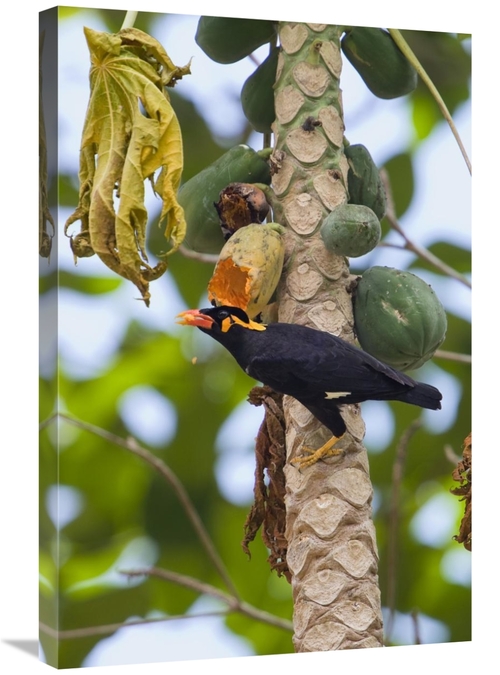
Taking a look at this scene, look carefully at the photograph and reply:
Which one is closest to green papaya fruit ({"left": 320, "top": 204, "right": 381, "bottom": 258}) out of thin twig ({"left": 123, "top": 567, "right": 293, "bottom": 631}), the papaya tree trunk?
the papaya tree trunk

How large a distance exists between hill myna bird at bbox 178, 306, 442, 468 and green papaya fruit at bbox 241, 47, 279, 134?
64 cm

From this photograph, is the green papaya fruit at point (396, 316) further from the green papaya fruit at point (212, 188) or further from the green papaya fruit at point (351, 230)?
the green papaya fruit at point (212, 188)

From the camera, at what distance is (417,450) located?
420 cm

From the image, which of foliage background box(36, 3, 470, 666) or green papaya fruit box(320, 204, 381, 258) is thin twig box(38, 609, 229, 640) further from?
green papaya fruit box(320, 204, 381, 258)

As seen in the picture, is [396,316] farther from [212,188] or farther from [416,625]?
[416,625]

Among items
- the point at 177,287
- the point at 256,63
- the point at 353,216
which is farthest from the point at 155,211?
the point at 353,216

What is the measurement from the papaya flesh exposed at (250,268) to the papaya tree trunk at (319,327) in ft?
0.25

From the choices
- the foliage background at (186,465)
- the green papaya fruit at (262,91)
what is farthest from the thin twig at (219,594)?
the green papaya fruit at (262,91)

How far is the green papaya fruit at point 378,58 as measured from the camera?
12.1ft

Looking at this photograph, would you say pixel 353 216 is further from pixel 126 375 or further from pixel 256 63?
pixel 126 375

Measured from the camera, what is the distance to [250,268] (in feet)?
10.9

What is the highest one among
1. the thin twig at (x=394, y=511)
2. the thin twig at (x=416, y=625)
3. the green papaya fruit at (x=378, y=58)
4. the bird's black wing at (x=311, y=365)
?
the green papaya fruit at (x=378, y=58)

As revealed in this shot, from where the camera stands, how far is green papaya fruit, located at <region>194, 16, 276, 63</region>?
3609 mm

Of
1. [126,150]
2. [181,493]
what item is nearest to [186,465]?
[181,493]
